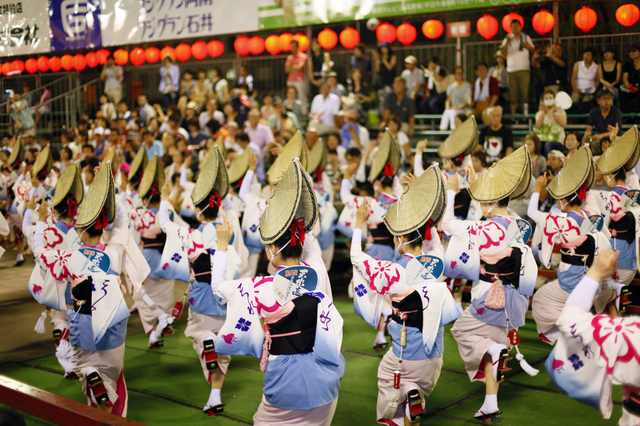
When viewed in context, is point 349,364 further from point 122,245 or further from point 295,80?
point 295,80

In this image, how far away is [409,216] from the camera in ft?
12.2

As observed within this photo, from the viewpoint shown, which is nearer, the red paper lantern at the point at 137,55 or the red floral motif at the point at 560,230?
the red floral motif at the point at 560,230

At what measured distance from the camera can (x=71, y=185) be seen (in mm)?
4723

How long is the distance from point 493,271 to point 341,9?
21.8ft

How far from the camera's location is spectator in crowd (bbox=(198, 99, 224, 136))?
11148mm

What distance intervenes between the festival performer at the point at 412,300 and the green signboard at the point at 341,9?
5.83 m

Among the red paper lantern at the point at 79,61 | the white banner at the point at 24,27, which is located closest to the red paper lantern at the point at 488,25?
the white banner at the point at 24,27

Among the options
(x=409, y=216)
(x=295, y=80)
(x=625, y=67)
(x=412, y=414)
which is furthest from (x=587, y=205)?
(x=295, y=80)

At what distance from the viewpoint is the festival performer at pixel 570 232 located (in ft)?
16.3

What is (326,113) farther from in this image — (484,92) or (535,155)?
(535,155)

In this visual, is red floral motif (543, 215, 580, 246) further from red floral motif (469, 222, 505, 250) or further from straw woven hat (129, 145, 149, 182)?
straw woven hat (129, 145, 149, 182)

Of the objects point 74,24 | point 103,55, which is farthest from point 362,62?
point 103,55

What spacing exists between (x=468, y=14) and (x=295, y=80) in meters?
3.48

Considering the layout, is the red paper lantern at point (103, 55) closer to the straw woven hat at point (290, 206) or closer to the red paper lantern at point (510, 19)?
the red paper lantern at point (510, 19)
